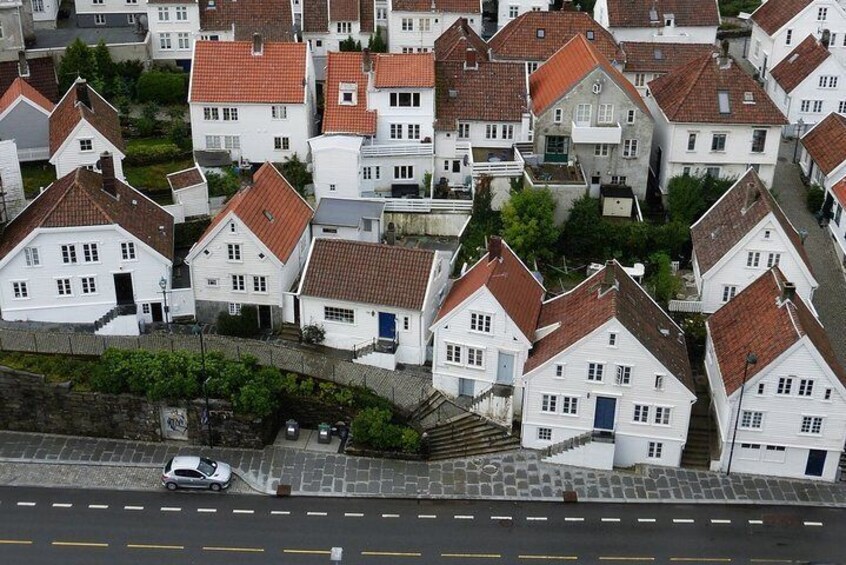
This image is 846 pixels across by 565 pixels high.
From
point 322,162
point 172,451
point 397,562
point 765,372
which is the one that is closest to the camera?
point 397,562

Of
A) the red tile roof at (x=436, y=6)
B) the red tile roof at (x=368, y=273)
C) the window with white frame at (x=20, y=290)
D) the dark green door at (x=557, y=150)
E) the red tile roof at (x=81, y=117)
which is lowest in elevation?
the window with white frame at (x=20, y=290)

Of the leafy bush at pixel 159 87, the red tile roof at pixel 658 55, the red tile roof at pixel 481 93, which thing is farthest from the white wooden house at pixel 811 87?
the leafy bush at pixel 159 87

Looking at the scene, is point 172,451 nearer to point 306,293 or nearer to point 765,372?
point 306,293

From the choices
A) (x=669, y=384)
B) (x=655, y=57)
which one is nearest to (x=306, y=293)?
(x=669, y=384)

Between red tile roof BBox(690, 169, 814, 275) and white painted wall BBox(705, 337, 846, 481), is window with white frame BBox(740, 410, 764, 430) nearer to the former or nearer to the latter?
white painted wall BBox(705, 337, 846, 481)

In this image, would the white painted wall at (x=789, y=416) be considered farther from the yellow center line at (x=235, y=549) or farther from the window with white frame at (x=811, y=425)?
the yellow center line at (x=235, y=549)

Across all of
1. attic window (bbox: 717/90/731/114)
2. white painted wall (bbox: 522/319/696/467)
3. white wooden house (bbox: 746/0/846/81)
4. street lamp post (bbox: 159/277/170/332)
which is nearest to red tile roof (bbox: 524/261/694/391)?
white painted wall (bbox: 522/319/696/467)

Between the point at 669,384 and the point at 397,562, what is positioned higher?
the point at 669,384
